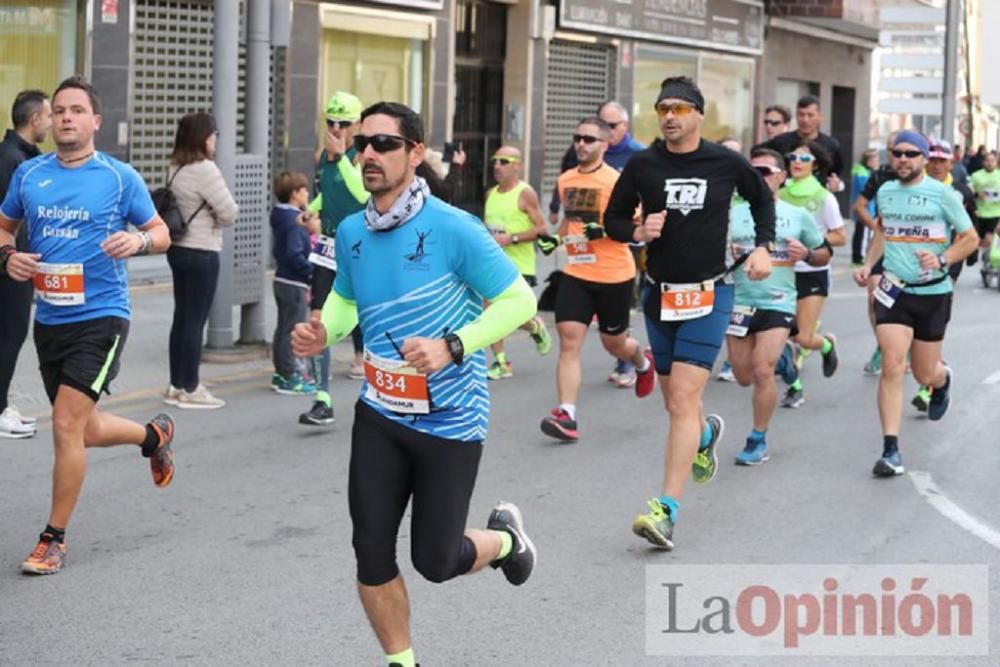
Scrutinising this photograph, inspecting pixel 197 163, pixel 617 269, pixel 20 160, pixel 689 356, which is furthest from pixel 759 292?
pixel 20 160

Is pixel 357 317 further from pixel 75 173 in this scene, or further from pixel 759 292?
pixel 759 292

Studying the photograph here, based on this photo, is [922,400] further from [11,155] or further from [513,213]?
[11,155]

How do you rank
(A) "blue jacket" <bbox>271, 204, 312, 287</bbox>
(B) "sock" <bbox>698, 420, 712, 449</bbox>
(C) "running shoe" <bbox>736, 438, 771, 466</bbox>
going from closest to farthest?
(B) "sock" <bbox>698, 420, 712, 449</bbox> < (C) "running shoe" <bbox>736, 438, 771, 466</bbox> < (A) "blue jacket" <bbox>271, 204, 312, 287</bbox>

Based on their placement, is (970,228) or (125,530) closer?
(125,530)

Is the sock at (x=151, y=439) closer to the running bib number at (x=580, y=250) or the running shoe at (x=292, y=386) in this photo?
the running bib number at (x=580, y=250)

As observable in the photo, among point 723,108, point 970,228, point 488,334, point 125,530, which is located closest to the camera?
point 488,334

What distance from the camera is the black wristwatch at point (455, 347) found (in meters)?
5.55

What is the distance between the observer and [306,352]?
580 cm

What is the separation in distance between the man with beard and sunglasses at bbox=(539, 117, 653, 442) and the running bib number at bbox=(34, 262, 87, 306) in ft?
12.3

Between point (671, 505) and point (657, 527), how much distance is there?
0.59 feet

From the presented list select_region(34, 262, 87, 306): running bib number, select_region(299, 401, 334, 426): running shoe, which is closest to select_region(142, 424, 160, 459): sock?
select_region(34, 262, 87, 306): running bib number

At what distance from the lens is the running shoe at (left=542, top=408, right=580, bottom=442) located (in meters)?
10.7

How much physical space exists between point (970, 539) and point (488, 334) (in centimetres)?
367

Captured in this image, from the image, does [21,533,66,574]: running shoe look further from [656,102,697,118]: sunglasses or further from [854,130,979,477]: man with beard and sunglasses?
[854,130,979,477]: man with beard and sunglasses
